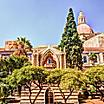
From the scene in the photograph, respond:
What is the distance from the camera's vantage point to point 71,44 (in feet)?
185

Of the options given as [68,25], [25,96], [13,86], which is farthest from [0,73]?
[68,25]

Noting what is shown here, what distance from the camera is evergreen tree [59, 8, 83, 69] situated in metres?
53.8

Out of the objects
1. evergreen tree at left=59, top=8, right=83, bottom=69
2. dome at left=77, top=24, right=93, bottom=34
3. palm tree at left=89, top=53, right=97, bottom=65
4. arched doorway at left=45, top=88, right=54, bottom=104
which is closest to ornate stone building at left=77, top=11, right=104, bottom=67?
dome at left=77, top=24, right=93, bottom=34

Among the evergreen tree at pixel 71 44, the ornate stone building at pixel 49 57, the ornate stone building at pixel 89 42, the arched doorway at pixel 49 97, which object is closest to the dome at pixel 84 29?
the ornate stone building at pixel 89 42

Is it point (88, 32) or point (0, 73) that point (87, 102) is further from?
point (88, 32)

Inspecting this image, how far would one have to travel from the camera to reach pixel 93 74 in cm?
3725

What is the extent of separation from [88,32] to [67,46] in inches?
2008

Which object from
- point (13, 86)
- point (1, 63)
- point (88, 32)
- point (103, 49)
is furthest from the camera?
point (88, 32)

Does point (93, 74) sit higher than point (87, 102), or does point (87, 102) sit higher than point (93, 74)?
point (93, 74)

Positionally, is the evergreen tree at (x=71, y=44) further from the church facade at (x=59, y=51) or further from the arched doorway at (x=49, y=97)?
the arched doorway at (x=49, y=97)

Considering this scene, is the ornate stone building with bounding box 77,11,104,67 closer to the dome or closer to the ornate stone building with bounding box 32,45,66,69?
the dome

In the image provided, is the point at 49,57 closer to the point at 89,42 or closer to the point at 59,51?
the point at 59,51

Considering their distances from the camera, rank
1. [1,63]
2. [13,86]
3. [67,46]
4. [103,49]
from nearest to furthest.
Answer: [13,86]
[1,63]
[67,46]
[103,49]

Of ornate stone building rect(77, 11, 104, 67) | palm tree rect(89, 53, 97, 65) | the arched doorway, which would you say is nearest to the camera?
the arched doorway
